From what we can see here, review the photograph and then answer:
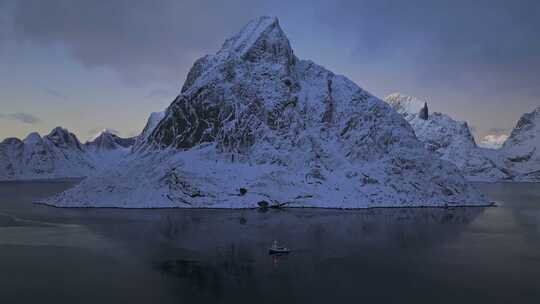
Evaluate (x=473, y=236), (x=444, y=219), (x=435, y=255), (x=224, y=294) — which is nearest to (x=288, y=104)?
(x=444, y=219)

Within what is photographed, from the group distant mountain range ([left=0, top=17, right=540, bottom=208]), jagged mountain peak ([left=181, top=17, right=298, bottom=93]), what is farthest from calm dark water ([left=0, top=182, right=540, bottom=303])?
jagged mountain peak ([left=181, top=17, right=298, bottom=93])

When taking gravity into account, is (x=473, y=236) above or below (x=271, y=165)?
below

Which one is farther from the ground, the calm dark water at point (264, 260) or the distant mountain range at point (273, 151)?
the distant mountain range at point (273, 151)

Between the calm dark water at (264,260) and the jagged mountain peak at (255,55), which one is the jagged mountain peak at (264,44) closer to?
the jagged mountain peak at (255,55)

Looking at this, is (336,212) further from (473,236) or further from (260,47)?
(260,47)

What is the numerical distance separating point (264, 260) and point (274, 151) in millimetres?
74027

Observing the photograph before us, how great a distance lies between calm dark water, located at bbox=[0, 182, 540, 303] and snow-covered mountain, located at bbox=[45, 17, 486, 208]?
22.6 meters

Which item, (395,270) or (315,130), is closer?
(395,270)

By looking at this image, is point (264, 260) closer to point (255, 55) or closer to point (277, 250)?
point (277, 250)

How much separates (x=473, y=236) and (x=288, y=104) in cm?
7841

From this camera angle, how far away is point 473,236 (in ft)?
232

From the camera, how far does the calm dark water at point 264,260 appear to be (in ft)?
129

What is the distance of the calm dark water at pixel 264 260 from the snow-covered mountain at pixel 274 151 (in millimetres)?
22617

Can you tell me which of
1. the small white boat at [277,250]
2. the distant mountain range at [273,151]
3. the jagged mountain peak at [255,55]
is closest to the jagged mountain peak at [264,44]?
the jagged mountain peak at [255,55]
